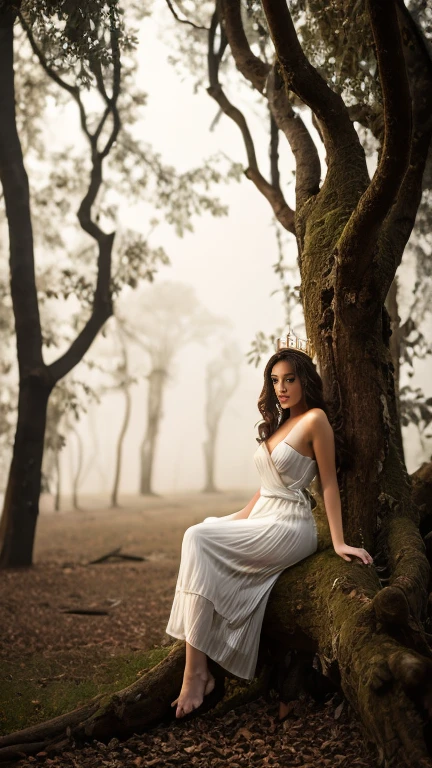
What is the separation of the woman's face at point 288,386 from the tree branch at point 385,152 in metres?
0.55

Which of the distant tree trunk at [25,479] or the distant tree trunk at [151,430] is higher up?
the distant tree trunk at [151,430]

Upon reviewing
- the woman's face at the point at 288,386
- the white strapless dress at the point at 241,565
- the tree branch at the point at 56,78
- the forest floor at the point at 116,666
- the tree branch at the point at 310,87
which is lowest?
the forest floor at the point at 116,666

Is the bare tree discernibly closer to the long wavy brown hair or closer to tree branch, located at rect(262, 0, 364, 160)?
tree branch, located at rect(262, 0, 364, 160)

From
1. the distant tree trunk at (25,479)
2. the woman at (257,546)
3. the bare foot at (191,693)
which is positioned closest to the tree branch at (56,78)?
the distant tree trunk at (25,479)

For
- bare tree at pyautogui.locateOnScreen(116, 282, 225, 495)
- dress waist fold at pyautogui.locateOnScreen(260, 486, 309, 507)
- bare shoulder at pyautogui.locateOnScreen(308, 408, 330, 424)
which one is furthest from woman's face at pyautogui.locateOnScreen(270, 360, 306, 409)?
bare tree at pyautogui.locateOnScreen(116, 282, 225, 495)

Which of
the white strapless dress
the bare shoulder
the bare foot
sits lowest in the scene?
the bare foot

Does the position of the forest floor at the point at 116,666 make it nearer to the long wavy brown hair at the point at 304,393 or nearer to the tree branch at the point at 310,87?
the long wavy brown hair at the point at 304,393

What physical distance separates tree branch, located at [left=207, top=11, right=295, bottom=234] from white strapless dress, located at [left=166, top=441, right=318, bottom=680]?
248 cm

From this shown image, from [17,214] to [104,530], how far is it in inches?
269

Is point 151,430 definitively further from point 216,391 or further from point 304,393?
point 304,393

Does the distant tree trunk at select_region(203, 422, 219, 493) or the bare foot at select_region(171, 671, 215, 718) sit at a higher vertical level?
the distant tree trunk at select_region(203, 422, 219, 493)

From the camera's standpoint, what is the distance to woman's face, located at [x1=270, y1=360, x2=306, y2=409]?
3777 mm

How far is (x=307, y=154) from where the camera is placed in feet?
15.9

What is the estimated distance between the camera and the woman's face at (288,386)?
3.78 m
